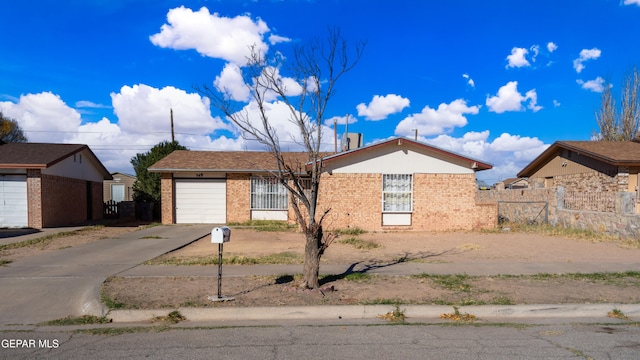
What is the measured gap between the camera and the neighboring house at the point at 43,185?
18.5 m

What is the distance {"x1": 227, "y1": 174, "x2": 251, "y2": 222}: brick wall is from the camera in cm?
2152

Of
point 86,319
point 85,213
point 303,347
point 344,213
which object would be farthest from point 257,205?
point 303,347

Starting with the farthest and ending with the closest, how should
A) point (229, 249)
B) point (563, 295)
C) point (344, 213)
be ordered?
point (344, 213) < point (229, 249) < point (563, 295)

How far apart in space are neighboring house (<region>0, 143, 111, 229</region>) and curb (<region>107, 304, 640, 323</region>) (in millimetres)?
15360

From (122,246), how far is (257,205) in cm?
883

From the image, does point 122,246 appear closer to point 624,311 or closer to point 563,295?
point 563,295

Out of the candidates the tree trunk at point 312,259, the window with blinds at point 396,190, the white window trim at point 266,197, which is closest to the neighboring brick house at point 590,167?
the window with blinds at point 396,190

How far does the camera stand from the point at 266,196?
71.1ft

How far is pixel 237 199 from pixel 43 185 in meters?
8.44

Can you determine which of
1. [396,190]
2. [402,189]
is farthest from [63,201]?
[402,189]

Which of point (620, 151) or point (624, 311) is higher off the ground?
point (620, 151)

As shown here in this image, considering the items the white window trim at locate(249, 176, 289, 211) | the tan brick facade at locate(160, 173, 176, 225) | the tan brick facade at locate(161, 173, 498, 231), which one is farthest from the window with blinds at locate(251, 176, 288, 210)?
the tan brick facade at locate(161, 173, 498, 231)

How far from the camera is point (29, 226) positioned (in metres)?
18.6

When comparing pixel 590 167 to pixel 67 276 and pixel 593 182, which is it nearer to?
pixel 593 182
